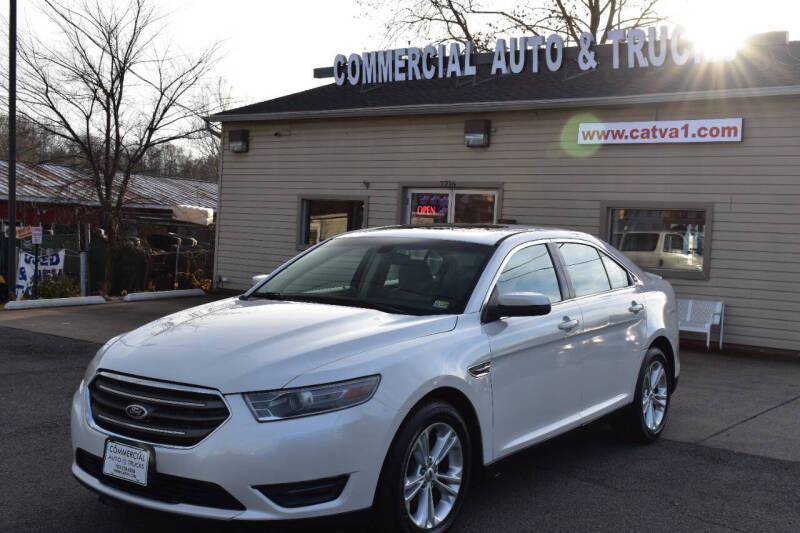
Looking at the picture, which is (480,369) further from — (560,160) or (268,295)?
(560,160)

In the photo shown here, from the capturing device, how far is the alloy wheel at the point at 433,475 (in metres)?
3.78

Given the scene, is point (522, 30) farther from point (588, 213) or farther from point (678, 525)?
point (678, 525)

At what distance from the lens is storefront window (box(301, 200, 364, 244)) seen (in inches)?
573

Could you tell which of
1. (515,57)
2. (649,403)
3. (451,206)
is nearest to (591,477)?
(649,403)

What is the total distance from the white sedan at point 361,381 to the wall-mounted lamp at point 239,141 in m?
10.7

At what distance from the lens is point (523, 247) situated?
5020mm

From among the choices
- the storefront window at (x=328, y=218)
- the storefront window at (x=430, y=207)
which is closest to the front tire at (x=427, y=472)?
the storefront window at (x=430, y=207)

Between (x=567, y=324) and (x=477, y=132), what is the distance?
27.6 ft

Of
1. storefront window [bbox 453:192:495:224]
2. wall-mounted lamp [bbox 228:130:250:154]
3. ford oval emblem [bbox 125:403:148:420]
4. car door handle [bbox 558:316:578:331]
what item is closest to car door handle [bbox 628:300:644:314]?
car door handle [bbox 558:316:578:331]

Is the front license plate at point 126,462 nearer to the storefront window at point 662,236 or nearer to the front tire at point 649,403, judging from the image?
the front tire at point 649,403

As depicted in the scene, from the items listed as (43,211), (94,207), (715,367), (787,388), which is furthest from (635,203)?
(43,211)

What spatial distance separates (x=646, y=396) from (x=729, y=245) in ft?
19.4

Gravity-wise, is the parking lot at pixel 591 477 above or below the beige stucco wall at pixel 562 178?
below

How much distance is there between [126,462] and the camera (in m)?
3.53
